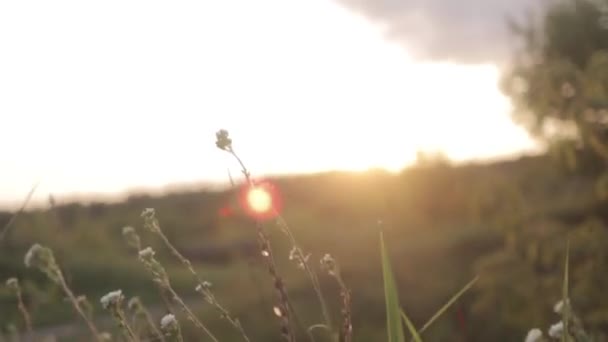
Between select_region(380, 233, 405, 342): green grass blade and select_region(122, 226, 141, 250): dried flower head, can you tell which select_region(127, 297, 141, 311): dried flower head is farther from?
select_region(380, 233, 405, 342): green grass blade

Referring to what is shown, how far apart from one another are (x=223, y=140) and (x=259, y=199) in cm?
14

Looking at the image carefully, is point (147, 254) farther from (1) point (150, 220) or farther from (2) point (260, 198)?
(2) point (260, 198)

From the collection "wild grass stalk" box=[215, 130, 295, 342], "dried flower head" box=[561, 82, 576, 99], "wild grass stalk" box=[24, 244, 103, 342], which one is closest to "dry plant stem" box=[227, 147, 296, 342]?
"wild grass stalk" box=[215, 130, 295, 342]

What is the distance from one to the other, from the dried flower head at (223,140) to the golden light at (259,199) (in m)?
0.11

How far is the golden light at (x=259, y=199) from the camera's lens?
6.47 ft

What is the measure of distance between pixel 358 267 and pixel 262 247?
12452mm

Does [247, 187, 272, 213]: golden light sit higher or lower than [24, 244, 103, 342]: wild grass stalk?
higher

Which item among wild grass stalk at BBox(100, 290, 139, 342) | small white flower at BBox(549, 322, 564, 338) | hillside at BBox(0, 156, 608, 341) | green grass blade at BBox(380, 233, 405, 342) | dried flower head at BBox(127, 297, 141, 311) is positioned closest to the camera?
wild grass stalk at BBox(100, 290, 139, 342)

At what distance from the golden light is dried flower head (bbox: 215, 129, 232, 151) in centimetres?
11

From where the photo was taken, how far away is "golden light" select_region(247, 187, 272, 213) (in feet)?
6.47

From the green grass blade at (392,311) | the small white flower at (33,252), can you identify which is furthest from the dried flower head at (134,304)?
the green grass blade at (392,311)

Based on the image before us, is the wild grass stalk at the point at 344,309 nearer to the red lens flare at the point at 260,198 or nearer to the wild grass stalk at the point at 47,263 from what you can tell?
the red lens flare at the point at 260,198

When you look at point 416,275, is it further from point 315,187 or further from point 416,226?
point 315,187

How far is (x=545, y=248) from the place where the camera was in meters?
7.66
